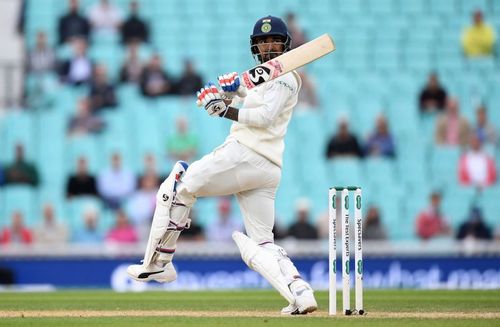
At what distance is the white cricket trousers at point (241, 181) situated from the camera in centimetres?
700

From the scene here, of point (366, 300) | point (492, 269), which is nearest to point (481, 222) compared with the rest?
point (492, 269)

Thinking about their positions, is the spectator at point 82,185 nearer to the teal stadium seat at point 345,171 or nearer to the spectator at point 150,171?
the spectator at point 150,171

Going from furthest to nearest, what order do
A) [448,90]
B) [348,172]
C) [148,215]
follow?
[448,90] → [348,172] → [148,215]

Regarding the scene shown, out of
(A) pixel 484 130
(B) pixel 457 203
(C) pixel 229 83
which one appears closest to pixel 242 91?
(C) pixel 229 83

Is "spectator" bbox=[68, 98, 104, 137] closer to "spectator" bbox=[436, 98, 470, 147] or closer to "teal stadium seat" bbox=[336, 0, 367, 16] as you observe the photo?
"teal stadium seat" bbox=[336, 0, 367, 16]

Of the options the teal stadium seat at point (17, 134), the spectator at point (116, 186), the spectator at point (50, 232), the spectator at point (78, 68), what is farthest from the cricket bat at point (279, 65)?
the spectator at point (78, 68)

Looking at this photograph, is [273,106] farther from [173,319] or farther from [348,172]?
[348,172]

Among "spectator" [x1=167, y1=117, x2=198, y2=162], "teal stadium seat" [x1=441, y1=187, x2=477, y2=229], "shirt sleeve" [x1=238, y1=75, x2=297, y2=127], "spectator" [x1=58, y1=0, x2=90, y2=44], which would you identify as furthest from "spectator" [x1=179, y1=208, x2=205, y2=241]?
"shirt sleeve" [x1=238, y1=75, x2=297, y2=127]

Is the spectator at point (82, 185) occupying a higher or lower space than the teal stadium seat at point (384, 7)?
lower

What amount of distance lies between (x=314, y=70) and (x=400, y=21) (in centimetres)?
160

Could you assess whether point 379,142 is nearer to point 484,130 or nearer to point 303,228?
point 484,130

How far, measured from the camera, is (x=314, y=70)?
15.7 metres

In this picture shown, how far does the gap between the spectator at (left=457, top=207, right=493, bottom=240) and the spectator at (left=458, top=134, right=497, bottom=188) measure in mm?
917

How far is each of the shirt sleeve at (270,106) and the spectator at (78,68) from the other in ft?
27.5
